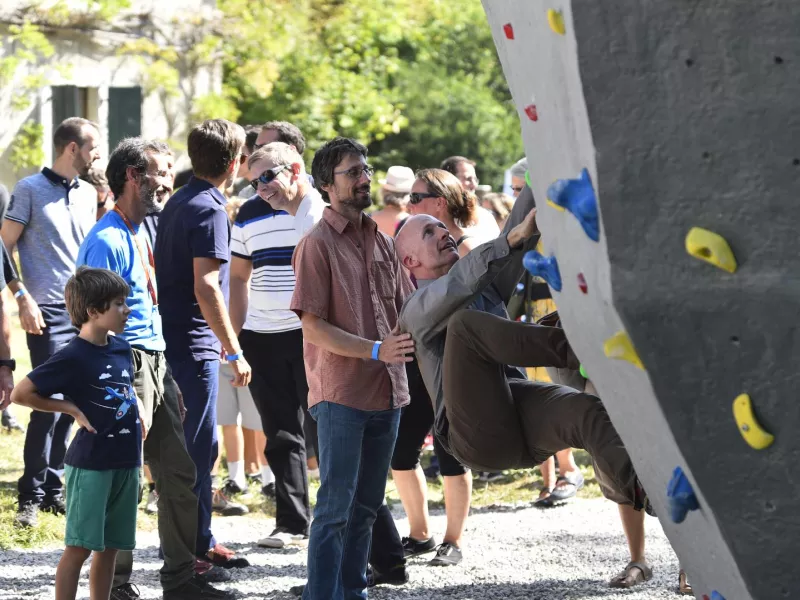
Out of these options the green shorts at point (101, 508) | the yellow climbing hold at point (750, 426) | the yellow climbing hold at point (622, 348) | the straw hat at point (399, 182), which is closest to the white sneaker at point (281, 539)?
the green shorts at point (101, 508)

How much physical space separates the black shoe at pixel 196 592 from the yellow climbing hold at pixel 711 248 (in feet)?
11.5

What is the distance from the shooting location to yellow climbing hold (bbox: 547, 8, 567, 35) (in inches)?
79.1

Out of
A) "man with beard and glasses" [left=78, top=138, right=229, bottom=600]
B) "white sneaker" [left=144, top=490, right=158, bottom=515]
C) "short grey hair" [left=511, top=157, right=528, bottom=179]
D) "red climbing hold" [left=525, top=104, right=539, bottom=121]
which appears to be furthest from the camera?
"white sneaker" [left=144, top=490, right=158, bottom=515]

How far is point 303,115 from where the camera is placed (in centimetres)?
1969

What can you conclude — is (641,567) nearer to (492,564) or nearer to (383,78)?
(492,564)

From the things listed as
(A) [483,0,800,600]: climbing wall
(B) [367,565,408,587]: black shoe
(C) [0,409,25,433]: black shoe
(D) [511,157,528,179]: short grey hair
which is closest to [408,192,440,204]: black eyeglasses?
(D) [511,157,528,179]: short grey hair

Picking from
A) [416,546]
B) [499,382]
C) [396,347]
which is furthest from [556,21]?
[416,546]

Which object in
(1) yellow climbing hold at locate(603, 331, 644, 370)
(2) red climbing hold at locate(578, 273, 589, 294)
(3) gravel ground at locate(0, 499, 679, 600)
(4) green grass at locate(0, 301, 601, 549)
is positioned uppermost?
(2) red climbing hold at locate(578, 273, 589, 294)

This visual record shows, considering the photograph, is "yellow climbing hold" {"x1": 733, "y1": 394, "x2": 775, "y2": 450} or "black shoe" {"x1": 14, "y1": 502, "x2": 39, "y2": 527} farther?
"black shoe" {"x1": 14, "y1": 502, "x2": 39, "y2": 527}

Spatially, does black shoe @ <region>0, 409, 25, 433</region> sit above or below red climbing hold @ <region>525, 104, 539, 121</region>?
below

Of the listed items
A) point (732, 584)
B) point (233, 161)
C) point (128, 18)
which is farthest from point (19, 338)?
point (732, 584)

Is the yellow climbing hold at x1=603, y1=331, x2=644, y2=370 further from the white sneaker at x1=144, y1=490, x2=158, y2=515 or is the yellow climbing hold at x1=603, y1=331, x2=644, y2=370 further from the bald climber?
the white sneaker at x1=144, y1=490, x2=158, y2=515

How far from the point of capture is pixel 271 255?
19.2 ft

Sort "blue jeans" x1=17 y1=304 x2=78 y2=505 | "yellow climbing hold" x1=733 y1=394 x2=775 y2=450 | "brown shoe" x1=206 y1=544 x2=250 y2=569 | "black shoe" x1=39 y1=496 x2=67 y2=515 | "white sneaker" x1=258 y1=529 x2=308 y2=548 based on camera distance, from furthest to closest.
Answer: "black shoe" x1=39 y1=496 x2=67 y2=515 < "blue jeans" x1=17 y1=304 x2=78 y2=505 < "white sneaker" x1=258 y1=529 x2=308 y2=548 < "brown shoe" x1=206 y1=544 x2=250 y2=569 < "yellow climbing hold" x1=733 y1=394 x2=775 y2=450
